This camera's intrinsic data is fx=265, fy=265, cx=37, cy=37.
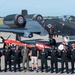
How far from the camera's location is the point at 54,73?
14508 millimetres

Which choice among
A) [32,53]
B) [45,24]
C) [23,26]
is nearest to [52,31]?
[45,24]

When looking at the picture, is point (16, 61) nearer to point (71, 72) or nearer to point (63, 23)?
point (71, 72)

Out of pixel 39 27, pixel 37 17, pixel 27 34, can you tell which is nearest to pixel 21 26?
pixel 39 27

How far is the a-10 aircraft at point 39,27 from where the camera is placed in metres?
25.2

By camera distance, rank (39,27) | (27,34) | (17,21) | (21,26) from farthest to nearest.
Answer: (21,26) < (17,21) < (39,27) < (27,34)

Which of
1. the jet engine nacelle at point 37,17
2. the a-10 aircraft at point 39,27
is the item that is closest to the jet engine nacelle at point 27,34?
the a-10 aircraft at point 39,27

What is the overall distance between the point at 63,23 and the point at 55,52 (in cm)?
1148

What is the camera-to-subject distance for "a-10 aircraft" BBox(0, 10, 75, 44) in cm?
2520

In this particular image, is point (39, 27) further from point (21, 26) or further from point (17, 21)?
point (17, 21)

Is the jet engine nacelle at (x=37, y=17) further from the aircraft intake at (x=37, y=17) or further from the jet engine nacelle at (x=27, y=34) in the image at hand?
the jet engine nacelle at (x=27, y=34)

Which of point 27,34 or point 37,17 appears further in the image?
point 37,17

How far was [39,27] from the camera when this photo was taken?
26781 mm

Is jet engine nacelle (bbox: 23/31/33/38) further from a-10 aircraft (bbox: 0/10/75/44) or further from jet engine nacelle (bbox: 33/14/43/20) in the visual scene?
jet engine nacelle (bbox: 33/14/43/20)

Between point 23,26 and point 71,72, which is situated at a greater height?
point 23,26
